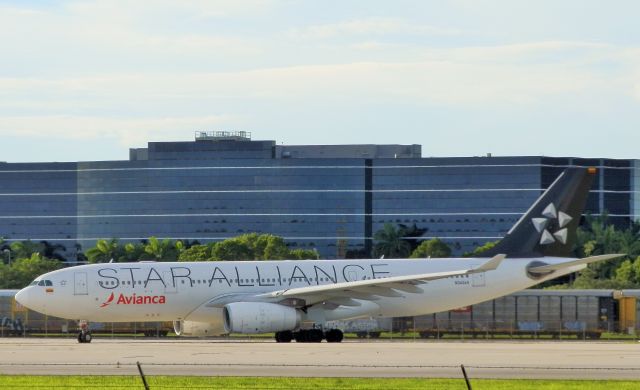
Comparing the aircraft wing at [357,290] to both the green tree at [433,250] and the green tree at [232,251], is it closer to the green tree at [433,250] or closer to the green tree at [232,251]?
the green tree at [232,251]

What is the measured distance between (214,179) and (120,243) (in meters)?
14.4

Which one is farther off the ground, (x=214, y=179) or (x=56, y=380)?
(x=214, y=179)

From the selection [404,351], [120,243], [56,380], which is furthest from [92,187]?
[56,380]

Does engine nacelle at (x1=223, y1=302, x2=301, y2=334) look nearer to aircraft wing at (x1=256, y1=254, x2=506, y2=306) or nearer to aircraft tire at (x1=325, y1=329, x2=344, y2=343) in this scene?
aircraft wing at (x1=256, y1=254, x2=506, y2=306)

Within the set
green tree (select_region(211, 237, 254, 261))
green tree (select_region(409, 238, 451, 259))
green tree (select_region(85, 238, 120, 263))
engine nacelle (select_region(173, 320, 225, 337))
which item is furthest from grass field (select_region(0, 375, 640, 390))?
green tree (select_region(85, 238, 120, 263))

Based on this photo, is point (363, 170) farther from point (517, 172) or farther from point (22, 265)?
point (22, 265)

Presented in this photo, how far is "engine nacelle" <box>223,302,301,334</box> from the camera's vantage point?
196ft

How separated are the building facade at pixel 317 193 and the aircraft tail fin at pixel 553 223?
104m

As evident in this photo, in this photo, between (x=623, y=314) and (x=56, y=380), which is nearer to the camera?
(x=56, y=380)

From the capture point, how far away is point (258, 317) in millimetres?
59656

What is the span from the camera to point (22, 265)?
119875 millimetres

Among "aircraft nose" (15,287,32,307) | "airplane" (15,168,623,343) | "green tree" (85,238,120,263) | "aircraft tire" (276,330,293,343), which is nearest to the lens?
"airplane" (15,168,623,343)

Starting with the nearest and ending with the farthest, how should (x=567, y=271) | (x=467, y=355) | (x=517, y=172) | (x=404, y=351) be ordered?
1. (x=467, y=355)
2. (x=404, y=351)
3. (x=567, y=271)
4. (x=517, y=172)

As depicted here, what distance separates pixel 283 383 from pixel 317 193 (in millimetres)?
141396
